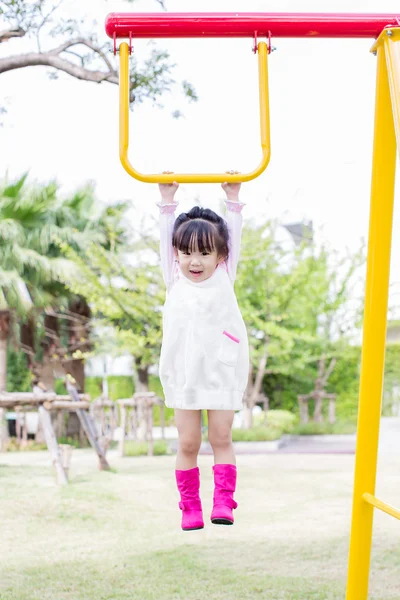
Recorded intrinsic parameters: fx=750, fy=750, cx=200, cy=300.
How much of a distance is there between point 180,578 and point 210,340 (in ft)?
9.40

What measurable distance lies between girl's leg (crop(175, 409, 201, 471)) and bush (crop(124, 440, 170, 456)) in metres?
7.13

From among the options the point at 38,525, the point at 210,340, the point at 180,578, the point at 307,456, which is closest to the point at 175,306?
the point at 210,340

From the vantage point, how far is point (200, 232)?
194cm

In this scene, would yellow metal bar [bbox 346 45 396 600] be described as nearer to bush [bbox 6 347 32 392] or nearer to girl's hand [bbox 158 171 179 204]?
girl's hand [bbox 158 171 179 204]

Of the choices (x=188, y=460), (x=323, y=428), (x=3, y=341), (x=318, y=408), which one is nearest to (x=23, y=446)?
(x=3, y=341)

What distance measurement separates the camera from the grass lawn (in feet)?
13.9

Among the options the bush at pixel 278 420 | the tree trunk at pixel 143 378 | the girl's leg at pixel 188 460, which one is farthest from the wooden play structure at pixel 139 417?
the girl's leg at pixel 188 460

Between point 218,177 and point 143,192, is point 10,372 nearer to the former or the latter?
point 143,192

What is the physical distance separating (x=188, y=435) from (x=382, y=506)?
1.85ft

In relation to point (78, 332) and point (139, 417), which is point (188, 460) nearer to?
point (139, 417)

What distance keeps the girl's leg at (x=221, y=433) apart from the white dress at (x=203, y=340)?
39 mm

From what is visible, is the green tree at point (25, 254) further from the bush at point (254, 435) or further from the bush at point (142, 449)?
the bush at point (254, 435)

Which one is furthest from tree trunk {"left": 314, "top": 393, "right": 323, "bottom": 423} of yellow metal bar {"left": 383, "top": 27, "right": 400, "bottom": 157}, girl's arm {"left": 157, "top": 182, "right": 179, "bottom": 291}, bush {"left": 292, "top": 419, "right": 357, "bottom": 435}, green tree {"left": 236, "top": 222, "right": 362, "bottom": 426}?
yellow metal bar {"left": 383, "top": 27, "right": 400, "bottom": 157}

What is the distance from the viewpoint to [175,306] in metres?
2.01
